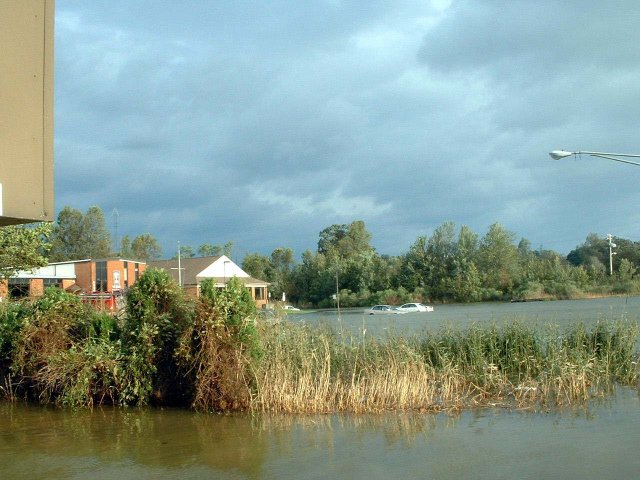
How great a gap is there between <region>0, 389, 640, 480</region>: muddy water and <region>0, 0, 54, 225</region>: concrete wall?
5.16m

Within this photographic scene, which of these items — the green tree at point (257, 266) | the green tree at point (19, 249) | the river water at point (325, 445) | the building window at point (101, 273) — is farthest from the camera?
the green tree at point (257, 266)

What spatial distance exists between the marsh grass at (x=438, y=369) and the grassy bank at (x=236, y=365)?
0.03 meters

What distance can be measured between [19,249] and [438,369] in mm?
10872

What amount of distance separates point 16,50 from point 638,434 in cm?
1007

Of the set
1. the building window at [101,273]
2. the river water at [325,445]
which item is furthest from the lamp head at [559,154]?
the building window at [101,273]

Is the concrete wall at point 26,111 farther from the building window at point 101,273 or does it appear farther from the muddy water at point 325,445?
the building window at point 101,273

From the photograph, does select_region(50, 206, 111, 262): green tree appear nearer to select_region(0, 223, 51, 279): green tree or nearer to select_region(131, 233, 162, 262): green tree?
select_region(131, 233, 162, 262): green tree

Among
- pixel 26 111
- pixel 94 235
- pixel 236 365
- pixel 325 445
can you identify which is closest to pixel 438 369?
pixel 236 365

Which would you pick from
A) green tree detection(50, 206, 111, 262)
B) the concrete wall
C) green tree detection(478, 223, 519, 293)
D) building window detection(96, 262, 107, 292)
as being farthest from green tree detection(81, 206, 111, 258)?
the concrete wall

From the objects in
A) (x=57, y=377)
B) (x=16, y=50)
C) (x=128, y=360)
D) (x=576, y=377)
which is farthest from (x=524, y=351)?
(x=16, y=50)

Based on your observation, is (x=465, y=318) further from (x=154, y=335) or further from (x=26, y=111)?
(x=26, y=111)

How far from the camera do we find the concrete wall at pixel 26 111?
180 inches

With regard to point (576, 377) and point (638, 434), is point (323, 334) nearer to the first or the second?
point (576, 377)

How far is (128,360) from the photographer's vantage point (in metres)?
13.7
